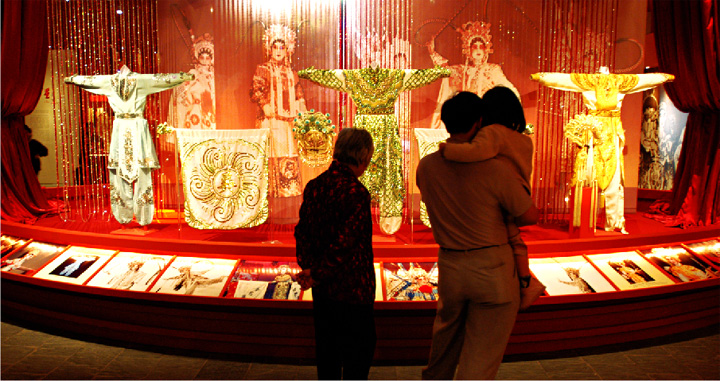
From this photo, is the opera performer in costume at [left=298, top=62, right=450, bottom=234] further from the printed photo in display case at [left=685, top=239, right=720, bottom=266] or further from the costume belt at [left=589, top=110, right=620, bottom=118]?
the printed photo in display case at [left=685, top=239, right=720, bottom=266]

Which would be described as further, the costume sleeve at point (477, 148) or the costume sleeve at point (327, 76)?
the costume sleeve at point (327, 76)

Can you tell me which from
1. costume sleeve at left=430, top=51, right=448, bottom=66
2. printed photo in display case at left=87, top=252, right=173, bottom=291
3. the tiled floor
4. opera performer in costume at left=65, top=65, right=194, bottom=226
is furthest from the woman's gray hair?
costume sleeve at left=430, top=51, right=448, bottom=66

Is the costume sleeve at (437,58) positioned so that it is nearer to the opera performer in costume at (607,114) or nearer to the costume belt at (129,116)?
the opera performer in costume at (607,114)

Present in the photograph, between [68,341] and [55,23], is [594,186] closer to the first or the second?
[68,341]

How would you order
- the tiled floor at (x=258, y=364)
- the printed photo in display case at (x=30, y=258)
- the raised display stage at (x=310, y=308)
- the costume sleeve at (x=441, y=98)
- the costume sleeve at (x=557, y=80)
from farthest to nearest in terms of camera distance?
the costume sleeve at (x=441, y=98), the costume sleeve at (x=557, y=80), the printed photo in display case at (x=30, y=258), the raised display stage at (x=310, y=308), the tiled floor at (x=258, y=364)

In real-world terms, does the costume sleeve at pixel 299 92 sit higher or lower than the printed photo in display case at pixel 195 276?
higher

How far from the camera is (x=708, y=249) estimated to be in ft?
13.3

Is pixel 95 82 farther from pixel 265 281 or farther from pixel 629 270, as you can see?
pixel 629 270

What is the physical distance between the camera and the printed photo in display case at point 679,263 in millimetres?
3621

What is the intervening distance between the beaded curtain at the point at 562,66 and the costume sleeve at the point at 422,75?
1.53 meters

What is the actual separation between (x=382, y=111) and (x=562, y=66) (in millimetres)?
2106

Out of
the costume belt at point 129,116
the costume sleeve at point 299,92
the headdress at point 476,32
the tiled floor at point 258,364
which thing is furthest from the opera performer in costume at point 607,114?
the costume belt at point 129,116

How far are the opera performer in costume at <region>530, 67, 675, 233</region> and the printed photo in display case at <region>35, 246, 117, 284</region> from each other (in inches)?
141

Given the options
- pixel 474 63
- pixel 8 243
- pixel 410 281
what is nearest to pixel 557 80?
pixel 474 63
